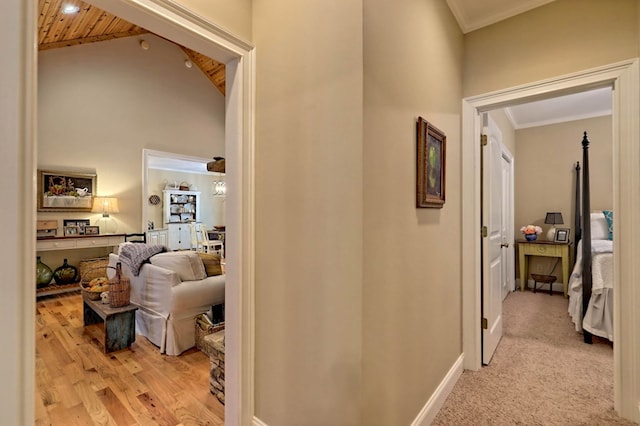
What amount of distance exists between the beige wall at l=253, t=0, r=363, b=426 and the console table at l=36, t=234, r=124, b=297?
4.61 metres

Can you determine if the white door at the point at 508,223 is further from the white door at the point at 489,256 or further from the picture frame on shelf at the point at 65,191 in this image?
the picture frame on shelf at the point at 65,191

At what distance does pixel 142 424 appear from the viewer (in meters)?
1.77

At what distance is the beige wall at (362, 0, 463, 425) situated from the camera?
123cm

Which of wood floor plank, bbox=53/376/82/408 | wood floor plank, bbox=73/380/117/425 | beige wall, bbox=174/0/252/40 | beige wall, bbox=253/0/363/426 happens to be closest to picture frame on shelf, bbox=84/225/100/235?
wood floor plank, bbox=53/376/82/408

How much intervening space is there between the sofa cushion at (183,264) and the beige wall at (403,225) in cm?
205

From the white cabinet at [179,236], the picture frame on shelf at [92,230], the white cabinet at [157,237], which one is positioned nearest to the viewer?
the picture frame on shelf at [92,230]

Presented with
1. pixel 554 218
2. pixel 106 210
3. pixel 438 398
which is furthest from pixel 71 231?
pixel 554 218

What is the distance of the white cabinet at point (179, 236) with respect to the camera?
877 cm

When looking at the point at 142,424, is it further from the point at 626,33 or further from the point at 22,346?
the point at 626,33

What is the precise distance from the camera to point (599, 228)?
386cm

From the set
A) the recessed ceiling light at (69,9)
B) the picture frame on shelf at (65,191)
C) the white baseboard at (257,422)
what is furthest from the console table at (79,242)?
the white baseboard at (257,422)

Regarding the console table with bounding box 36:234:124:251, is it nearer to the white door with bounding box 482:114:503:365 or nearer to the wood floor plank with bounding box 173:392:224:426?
the wood floor plank with bounding box 173:392:224:426

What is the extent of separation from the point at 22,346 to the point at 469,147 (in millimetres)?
2483

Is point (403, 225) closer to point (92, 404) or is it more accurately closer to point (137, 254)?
point (92, 404)
